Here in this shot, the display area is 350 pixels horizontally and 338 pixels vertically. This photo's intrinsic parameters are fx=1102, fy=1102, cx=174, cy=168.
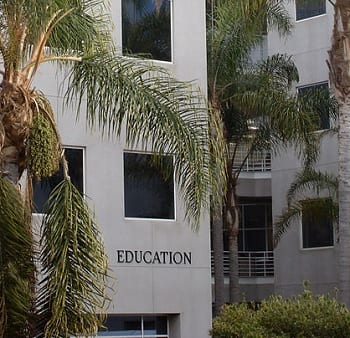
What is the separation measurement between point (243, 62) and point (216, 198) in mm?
14293

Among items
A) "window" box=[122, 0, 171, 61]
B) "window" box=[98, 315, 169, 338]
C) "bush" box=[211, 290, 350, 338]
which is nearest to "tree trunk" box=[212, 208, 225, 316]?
"window" box=[98, 315, 169, 338]

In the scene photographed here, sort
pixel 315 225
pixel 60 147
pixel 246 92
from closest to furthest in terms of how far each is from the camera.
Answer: pixel 60 147, pixel 246 92, pixel 315 225

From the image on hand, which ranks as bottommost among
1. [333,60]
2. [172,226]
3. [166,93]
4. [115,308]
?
[115,308]

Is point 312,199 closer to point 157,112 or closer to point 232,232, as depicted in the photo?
point 232,232

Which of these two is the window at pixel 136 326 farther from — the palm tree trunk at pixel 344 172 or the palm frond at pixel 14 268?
the palm frond at pixel 14 268

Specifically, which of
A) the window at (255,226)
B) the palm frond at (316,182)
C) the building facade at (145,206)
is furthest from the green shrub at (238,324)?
the window at (255,226)

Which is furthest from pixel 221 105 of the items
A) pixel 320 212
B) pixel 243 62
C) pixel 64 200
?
pixel 64 200

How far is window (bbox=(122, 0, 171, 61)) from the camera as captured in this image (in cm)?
2503

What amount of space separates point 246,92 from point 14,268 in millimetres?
16218

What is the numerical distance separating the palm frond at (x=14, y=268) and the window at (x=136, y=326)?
35.4 ft

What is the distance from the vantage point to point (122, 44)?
24.7 m

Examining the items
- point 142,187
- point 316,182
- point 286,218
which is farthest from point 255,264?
point 142,187

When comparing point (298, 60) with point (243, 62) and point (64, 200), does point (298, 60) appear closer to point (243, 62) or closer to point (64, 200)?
point (243, 62)

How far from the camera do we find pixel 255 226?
134 feet
